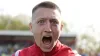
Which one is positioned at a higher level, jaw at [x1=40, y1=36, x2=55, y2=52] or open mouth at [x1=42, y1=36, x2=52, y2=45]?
open mouth at [x1=42, y1=36, x2=52, y2=45]

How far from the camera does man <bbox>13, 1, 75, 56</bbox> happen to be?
2.48 meters

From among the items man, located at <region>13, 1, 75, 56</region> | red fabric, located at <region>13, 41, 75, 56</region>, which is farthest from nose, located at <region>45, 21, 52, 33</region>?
red fabric, located at <region>13, 41, 75, 56</region>

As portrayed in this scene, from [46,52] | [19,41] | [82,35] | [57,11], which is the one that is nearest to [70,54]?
[46,52]

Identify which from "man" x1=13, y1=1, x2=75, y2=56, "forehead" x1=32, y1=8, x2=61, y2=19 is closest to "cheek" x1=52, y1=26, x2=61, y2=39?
"man" x1=13, y1=1, x2=75, y2=56

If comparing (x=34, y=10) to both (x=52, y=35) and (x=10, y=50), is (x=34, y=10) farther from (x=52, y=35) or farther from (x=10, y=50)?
(x=10, y=50)

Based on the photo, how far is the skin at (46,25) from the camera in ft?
8.12

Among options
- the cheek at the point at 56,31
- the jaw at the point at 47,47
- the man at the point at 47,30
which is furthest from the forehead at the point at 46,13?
the jaw at the point at 47,47

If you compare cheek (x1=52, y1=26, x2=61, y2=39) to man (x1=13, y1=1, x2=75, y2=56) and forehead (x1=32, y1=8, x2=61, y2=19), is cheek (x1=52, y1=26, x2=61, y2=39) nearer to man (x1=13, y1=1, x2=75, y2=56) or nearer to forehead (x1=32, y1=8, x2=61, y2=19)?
man (x1=13, y1=1, x2=75, y2=56)

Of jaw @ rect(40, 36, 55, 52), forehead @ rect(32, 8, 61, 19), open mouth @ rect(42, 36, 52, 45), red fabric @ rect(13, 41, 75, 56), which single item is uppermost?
forehead @ rect(32, 8, 61, 19)

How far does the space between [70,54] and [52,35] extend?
0.26 metres

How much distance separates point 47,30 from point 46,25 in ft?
0.17

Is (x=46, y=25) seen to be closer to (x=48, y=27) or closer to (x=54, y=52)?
(x=48, y=27)

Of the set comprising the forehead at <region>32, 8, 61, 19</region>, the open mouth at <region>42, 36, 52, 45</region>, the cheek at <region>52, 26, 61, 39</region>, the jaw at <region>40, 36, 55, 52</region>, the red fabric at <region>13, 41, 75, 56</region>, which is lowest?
the red fabric at <region>13, 41, 75, 56</region>

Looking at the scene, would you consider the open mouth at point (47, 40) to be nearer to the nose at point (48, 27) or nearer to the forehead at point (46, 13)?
the nose at point (48, 27)
